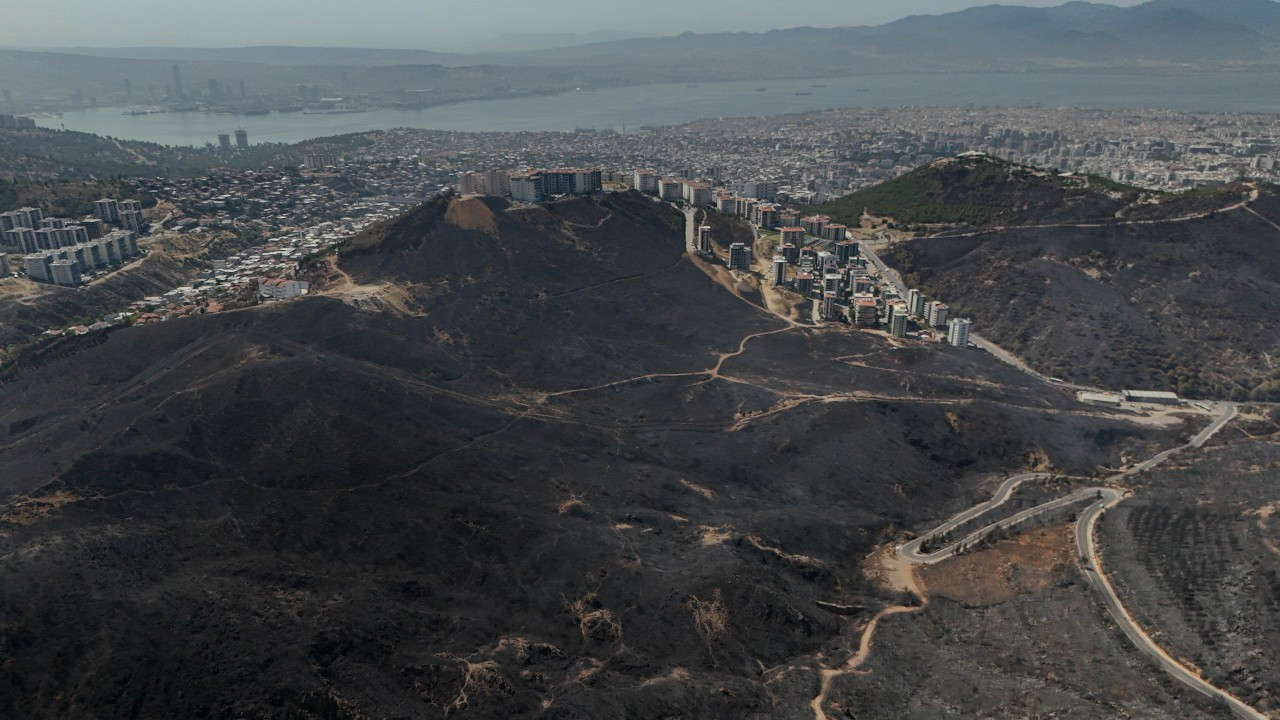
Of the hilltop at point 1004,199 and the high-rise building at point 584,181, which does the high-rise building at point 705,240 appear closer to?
the high-rise building at point 584,181

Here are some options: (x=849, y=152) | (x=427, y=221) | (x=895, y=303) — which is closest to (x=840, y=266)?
(x=895, y=303)

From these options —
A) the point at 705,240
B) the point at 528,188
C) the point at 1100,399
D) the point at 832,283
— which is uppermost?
the point at 528,188

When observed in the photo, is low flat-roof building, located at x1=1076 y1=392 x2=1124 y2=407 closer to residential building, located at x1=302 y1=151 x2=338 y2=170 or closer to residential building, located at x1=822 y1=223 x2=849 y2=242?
residential building, located at x1=822 y1=223 x2=849 y2=242

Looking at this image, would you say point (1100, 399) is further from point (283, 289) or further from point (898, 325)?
point (283, 289)

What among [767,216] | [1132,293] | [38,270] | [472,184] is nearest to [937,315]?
[1132,293]

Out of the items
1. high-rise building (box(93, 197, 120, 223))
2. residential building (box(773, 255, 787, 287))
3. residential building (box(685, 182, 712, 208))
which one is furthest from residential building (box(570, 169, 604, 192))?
high-rise building (box(93, 197, 120, 223))

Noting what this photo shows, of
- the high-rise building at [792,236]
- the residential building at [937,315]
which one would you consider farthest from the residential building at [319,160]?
the residential building at [937,315]

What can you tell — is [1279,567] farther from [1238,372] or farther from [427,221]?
[427,221]
